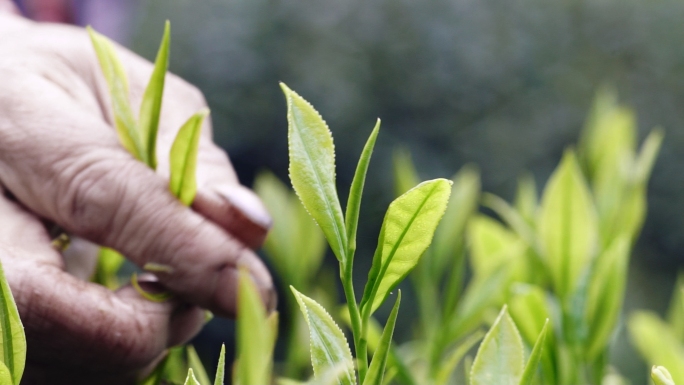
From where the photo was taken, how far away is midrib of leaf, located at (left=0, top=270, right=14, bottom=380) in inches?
12.5

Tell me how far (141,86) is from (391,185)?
86.3 inches

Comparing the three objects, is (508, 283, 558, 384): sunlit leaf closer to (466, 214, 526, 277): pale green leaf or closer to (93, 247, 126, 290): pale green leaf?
(466, 214, 526, 277): pale green leaf

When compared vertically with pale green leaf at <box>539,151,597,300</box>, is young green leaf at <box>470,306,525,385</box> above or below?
below

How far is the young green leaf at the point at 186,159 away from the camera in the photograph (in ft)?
1.39

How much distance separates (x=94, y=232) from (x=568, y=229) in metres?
0.42

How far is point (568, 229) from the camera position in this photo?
63 centimetres

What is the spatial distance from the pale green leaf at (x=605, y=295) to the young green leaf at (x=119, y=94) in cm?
40

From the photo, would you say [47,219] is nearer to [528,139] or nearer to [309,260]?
[309,260]

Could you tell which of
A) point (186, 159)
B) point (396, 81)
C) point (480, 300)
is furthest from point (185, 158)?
point (396, 81)

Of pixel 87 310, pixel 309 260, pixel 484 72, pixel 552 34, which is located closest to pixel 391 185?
pixel 484 72

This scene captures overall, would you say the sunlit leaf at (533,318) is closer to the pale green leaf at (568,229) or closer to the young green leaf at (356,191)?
the pale green leaf at (568,229)

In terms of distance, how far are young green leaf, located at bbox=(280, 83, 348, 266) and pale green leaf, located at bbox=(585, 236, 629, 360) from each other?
1.09 feet

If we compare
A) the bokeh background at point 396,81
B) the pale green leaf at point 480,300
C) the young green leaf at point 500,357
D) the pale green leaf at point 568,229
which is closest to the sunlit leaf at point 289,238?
the pale green leaf at point 480,300

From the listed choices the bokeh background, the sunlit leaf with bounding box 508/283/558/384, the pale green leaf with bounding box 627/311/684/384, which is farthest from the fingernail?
the bokeh background
